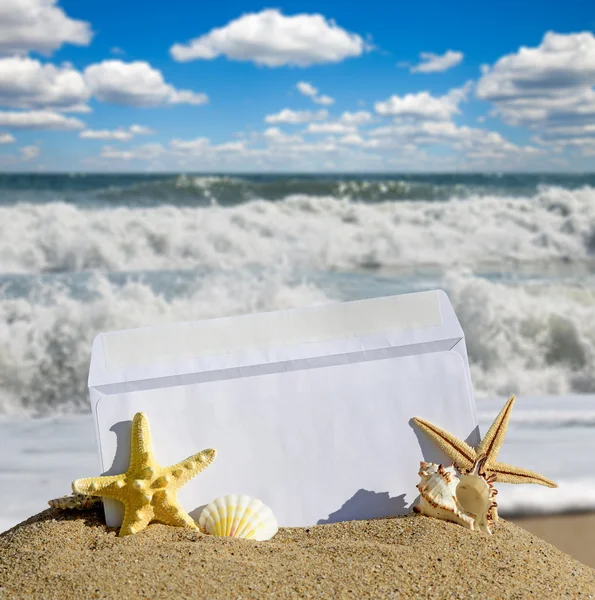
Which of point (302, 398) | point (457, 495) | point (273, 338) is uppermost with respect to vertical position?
point (273, 338)

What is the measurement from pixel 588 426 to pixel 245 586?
259cm

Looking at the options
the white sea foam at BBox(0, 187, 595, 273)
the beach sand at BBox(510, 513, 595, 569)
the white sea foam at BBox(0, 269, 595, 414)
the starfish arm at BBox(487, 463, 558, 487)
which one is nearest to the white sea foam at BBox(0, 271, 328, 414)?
the white sea foam at BBox(0, 269, 595, 414)

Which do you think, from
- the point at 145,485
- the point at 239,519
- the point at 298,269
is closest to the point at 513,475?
the point at 239,519

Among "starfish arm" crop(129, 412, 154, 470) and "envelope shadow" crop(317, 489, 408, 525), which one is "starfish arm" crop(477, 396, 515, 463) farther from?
"starfish arm" crop(129, 412, 154, 470)

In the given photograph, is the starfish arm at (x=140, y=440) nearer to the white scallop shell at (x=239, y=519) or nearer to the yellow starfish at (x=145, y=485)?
the yellow starfish at (x=145, y=485)

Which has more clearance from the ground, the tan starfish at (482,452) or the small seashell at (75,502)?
the tan starfish at (482,452)

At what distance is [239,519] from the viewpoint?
66.7 inches

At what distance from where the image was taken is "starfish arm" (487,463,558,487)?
1812 millimetres

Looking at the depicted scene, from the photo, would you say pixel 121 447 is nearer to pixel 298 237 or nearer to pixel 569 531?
pixel 569 531

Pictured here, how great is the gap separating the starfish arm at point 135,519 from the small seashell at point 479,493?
32.1 inches

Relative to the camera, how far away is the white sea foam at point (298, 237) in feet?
31.7

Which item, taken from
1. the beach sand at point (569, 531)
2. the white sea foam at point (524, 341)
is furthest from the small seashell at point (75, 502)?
the white sea foam at point (524, 341)

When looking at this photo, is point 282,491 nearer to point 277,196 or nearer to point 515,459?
point 515,459

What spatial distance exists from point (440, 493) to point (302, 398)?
43 cm
